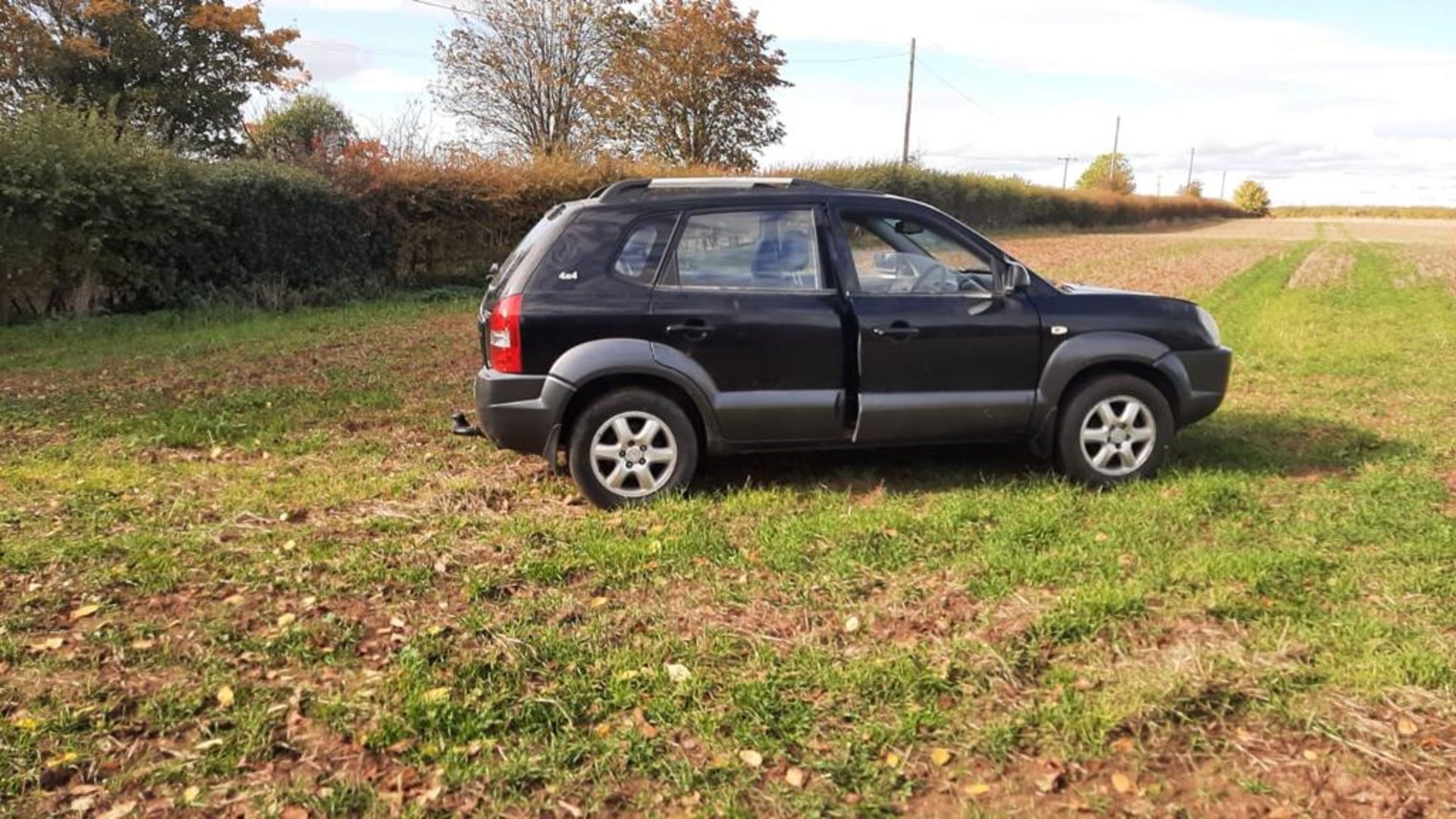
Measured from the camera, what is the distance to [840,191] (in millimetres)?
5664

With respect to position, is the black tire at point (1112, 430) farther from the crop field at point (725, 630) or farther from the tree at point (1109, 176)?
the tree at point (1109, 176)

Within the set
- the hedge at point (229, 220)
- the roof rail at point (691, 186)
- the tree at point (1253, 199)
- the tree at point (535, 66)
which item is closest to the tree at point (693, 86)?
the tree at point (535, 66)

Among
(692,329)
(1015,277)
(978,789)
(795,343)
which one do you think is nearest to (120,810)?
(978,789)

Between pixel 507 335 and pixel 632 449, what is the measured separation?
905 mm

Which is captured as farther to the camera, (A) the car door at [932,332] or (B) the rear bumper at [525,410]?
(A) the car door at [932,332]

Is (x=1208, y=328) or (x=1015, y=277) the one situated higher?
(x=1015, y=277)

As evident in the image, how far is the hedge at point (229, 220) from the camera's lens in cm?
1254

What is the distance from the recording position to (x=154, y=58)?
1203 inches

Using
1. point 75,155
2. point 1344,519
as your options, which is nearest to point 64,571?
point 1344,519

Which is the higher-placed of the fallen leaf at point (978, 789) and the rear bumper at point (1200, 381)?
the rear bumper at point (1200, 381)

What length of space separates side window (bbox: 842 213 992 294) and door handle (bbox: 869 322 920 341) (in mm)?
224

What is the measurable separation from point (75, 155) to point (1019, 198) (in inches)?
1811

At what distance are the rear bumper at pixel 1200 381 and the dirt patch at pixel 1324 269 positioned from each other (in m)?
17.5

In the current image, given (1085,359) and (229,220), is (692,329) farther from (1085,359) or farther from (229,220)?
(229,220)
